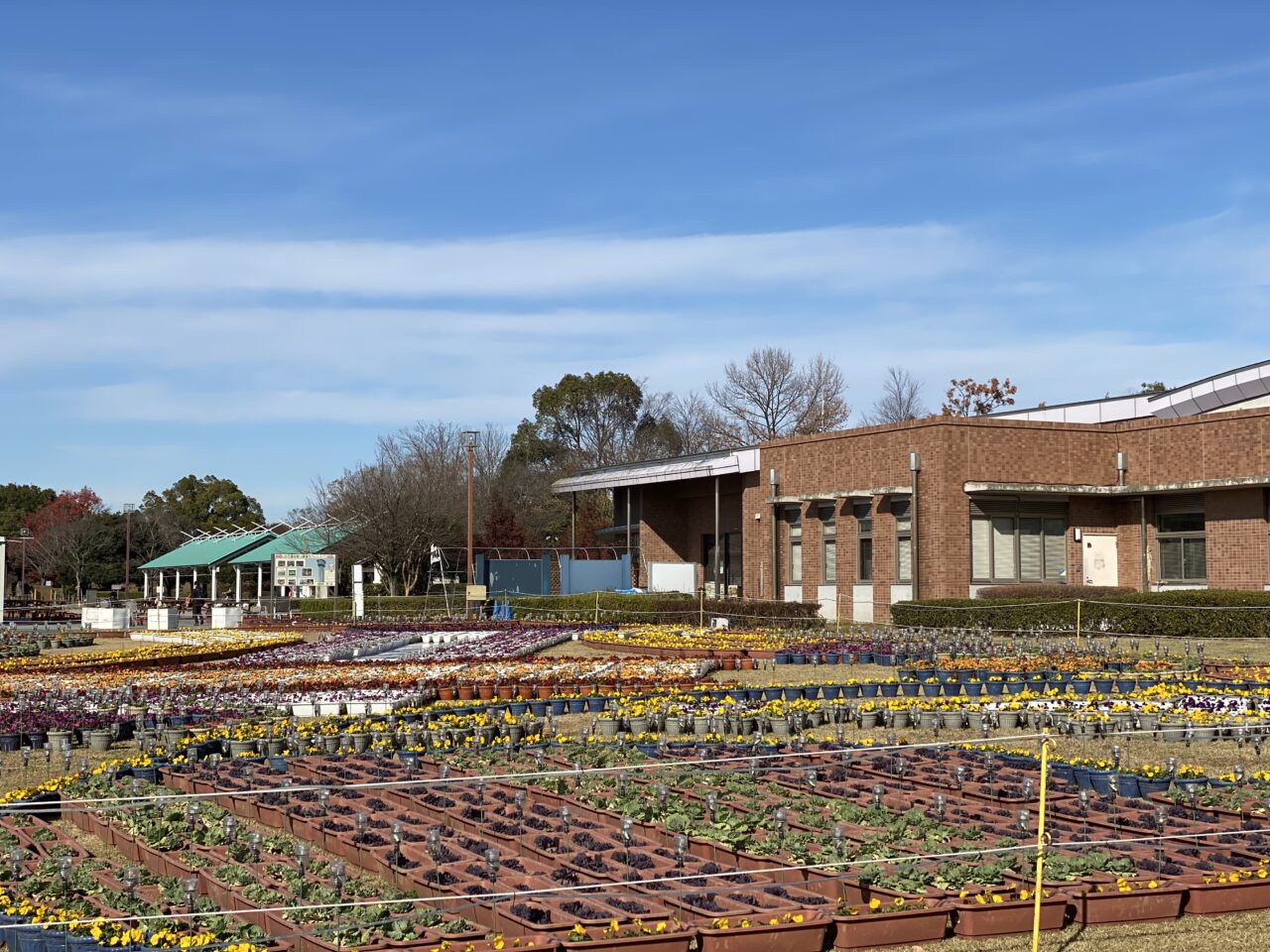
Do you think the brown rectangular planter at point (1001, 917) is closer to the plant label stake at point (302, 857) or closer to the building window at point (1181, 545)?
the plant label stake at point (302, 857)

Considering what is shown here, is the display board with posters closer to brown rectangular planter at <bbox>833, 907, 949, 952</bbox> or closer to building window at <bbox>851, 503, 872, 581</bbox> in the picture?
building window at <bbox>851, 503, 872, 581</bbox>

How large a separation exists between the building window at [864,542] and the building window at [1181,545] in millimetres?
7188

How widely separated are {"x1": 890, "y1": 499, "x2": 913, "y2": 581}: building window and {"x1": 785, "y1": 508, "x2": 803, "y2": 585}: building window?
193 inches

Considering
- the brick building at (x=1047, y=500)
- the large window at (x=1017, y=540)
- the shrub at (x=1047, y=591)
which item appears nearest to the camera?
the shrub at (x=1047, y=591)

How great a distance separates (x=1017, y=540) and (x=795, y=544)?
7.73 meters

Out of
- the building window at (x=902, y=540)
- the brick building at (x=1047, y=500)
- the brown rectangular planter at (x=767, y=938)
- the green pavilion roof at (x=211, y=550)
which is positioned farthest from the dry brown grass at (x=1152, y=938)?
the green pavilion roof at (x=211, y=550)

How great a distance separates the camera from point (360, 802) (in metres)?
11.6

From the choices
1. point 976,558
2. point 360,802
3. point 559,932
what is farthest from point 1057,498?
point 559,932

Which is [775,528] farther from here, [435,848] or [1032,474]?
[435,848]

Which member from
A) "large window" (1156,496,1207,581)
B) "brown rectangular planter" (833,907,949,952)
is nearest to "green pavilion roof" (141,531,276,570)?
"large window" (1156,496,1207,581)

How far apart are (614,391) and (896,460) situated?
53162 mm

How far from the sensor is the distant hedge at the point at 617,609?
3491 cm

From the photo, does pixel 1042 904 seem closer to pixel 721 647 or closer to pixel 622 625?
pixel 721 647

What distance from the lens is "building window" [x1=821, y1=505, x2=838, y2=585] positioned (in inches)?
1539
